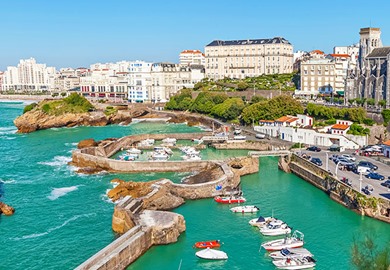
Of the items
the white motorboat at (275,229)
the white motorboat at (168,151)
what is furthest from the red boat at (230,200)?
the white motorboat at (168,151)

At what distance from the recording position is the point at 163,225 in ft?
88.1

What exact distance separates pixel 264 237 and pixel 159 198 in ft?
29.3

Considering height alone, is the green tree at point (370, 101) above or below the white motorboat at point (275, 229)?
above

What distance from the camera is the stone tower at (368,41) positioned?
6931cm

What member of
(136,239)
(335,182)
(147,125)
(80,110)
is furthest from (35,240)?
(80,110)

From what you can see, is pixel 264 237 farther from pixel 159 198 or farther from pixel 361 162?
pixel 361 162

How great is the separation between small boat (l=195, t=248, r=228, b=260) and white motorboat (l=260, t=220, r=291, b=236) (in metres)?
4.27

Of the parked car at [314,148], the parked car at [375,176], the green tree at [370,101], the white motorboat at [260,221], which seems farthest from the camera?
the green tree at [370,101]

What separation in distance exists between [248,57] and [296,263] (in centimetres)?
10395

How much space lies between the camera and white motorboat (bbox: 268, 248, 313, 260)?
24172 millimetres

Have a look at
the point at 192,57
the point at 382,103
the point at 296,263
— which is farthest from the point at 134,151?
the point at 192,57

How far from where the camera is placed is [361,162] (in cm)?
3966

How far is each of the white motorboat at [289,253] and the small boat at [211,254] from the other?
2823 mm

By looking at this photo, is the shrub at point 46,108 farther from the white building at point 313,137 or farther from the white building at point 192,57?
the white building at point 192,57
